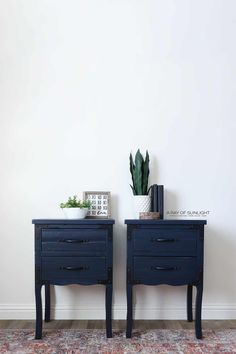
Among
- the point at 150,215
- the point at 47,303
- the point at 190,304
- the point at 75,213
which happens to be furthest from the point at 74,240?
the point at 190,304

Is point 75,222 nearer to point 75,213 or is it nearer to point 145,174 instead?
point 75,213

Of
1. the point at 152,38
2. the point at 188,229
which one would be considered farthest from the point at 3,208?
the point at 152,38

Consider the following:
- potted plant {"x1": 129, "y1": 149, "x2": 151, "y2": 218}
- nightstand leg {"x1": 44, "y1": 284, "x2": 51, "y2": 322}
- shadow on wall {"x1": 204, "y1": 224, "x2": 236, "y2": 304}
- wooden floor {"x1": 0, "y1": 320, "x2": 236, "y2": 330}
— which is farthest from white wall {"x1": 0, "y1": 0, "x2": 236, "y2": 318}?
nightstand leg {"x1": 44, "y1": 284, "x2": 51, "y2": 322}

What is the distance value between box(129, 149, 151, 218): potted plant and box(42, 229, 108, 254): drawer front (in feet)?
1.23

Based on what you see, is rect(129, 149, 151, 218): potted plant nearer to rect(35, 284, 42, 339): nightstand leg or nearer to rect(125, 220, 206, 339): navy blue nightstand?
rect(125, 220, 206, 339): navy blue nightstand

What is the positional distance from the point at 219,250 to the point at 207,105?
42.7 inches

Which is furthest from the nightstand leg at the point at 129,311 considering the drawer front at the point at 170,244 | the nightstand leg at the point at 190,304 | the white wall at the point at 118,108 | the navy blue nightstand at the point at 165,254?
the nightstand leg at the point at 190,304

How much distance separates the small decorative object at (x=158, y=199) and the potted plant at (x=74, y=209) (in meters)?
0.46

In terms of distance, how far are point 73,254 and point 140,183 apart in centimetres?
68

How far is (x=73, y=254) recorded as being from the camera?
2.08 m

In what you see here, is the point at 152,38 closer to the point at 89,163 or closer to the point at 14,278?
the point at 89,163

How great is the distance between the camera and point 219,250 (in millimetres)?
2504

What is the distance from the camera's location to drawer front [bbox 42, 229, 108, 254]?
6.84 ft

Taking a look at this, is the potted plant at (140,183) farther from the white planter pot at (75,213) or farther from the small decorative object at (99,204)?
the white planter pot at (75,213)
